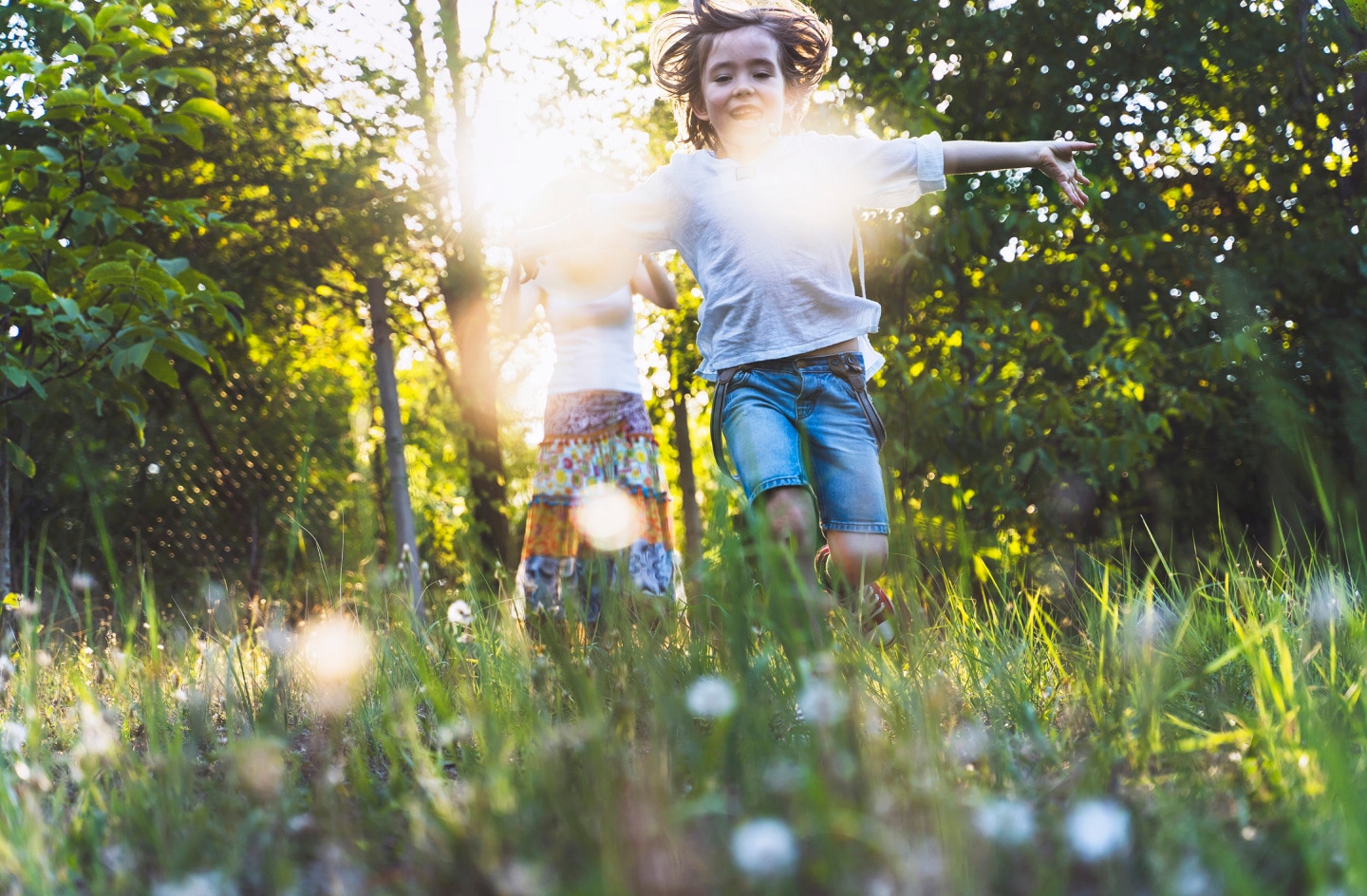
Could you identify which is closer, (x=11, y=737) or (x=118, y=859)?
(x=118, y=859)

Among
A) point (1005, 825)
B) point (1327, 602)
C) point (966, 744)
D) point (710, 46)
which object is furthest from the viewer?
point (710, 46)

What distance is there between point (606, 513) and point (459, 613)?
0.99 meters

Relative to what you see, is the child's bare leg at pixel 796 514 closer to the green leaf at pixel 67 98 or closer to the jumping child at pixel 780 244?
the jumping child at pixel 780 244

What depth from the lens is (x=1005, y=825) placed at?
3.26ft

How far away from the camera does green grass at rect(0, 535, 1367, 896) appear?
0.98 m

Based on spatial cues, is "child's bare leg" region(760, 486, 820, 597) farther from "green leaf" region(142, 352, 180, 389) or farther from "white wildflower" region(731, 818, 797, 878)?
"green leaf" region(142, 352, 180, 389)

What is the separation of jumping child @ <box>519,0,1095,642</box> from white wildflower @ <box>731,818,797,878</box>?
137cm

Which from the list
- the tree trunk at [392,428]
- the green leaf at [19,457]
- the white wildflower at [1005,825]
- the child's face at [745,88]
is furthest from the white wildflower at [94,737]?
the tree trunk at [392,428]

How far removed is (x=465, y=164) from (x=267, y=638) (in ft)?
18.6

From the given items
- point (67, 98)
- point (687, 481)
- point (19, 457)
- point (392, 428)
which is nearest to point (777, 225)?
point (67, 98)

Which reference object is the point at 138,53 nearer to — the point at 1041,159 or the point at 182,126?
the point at 182,126

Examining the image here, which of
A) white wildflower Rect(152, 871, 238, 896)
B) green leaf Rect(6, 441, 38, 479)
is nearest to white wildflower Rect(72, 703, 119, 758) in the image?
white wildflower Rect(152, 871, 238, 896)

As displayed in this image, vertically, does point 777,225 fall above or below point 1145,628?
above

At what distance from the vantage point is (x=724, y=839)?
1.03 meters
